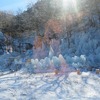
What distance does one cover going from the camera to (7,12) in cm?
3409

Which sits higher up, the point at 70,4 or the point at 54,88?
the point at 70,4

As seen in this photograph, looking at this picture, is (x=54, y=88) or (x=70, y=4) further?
(x=70, y=4)

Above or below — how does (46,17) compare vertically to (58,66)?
above

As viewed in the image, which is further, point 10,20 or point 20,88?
point 10,20

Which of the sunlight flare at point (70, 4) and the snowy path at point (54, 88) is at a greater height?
the sunlight flare at point (70, 4)

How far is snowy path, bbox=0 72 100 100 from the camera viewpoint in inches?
272

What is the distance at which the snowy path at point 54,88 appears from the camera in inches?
272

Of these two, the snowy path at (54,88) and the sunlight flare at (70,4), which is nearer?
the snowy path at (54,88)

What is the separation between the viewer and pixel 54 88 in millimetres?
7742

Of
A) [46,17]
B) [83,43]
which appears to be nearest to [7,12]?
[46,17]

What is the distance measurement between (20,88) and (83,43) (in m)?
7.69

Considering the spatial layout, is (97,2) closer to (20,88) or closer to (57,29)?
(57,29)

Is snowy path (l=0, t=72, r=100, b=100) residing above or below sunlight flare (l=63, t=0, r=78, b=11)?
below

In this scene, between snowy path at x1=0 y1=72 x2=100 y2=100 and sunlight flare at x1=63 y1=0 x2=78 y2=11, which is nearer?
snowy path at x1=0 y1=72 x2=100 y2=100
